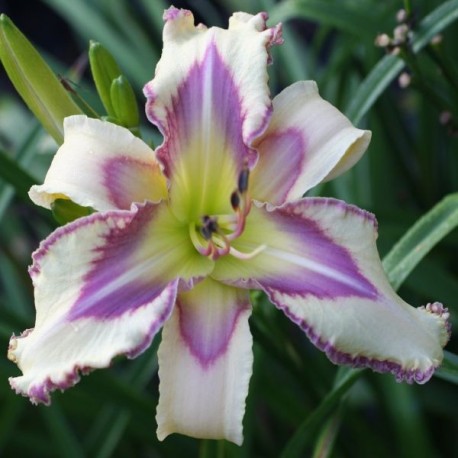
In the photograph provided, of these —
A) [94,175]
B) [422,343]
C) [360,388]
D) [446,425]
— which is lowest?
[446,425]

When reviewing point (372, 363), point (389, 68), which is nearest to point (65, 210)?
point (372, 363)

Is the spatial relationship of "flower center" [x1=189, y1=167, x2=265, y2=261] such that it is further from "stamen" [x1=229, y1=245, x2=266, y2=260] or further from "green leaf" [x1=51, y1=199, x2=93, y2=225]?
"green leaf" [x1=51, y1=199, x2=93, y2=225]

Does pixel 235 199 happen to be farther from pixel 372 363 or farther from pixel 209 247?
pixel 372 363

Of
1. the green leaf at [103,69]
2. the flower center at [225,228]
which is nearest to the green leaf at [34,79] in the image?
the green leaf at [103,69]

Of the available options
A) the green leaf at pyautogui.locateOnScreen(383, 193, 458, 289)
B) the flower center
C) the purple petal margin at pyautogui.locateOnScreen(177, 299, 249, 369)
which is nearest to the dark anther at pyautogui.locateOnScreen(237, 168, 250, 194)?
the flower center

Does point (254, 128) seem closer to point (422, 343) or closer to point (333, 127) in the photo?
point (333, 127)

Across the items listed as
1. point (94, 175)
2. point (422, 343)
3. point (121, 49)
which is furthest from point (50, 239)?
point (121, 49)
